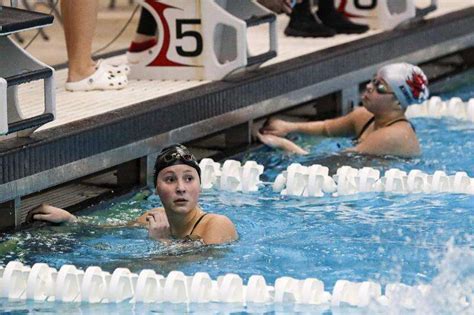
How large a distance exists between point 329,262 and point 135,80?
7.55 feet

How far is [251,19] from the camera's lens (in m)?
6.59

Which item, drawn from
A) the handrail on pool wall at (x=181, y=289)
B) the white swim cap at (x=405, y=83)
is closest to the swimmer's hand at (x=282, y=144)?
the white swim cap at (x=405, y=83)

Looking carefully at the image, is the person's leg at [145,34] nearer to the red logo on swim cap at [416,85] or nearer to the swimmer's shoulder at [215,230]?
the red logo on swim cap at [416,85]

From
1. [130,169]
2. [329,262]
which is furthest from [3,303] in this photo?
[130,169]

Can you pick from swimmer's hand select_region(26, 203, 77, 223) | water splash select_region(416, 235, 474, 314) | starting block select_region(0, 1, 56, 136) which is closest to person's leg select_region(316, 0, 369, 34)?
starting block select_region(0, 1, 56, 136)

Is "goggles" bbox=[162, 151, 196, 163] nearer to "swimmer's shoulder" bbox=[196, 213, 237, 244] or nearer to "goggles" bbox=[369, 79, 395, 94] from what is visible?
"swimmer's shoulder" bbox=[196, 213, 237, 244]

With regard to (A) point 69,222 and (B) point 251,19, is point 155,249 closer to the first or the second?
(A) point 69,222

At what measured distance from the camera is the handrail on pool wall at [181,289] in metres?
4.06

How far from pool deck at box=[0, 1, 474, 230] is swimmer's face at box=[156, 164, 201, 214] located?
685mm

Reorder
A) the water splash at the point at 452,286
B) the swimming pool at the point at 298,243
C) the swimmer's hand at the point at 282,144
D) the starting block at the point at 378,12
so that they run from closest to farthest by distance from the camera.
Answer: the water splash at the point at 452,286, the swimming pool at the point at 298,243, the swimmer's hand at the point at 282,144, the starting block at the point at 378,12

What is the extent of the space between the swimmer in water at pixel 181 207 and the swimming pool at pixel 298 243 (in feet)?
0.18

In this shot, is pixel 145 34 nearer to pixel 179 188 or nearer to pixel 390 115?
pixel 390 115

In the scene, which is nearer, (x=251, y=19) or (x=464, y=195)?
(x=464, y=195)

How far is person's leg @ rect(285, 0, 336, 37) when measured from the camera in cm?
787
